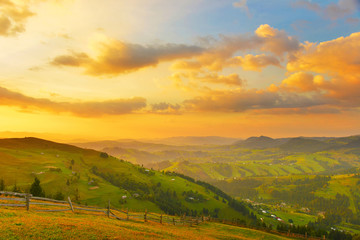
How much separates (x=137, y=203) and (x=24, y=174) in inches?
4501

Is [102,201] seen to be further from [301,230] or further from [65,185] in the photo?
[301,230]

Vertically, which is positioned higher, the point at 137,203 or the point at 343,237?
the point at 137,203

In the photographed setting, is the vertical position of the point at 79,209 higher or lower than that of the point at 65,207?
lower

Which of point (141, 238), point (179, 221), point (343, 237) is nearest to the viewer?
point (141, 238)

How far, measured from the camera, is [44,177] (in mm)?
199000

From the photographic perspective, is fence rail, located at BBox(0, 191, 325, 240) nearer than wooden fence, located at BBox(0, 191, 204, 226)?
Yes

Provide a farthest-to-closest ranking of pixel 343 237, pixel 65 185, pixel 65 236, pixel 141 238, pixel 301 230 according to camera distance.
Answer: pixel 65 185
pixel 343 237
pixel 301 230
pixel 141 238
pixel 65 236

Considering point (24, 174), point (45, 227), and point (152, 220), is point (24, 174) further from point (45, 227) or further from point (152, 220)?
point (45, 227)

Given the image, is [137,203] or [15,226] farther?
[137,203]

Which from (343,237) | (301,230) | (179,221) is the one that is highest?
(179,221)

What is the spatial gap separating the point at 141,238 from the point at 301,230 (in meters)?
128

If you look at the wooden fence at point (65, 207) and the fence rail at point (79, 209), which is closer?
the fence rail at point (79, 209)

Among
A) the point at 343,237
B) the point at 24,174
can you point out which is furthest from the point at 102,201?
the point at 343,237

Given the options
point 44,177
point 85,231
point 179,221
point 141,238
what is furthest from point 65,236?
point 44,177
